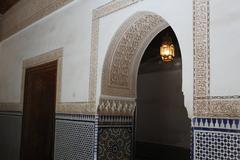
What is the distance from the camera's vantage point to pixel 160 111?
521 cm

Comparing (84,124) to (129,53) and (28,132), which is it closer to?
(129,53)

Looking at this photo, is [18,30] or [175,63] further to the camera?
[175,63]

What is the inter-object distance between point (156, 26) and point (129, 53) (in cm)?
36

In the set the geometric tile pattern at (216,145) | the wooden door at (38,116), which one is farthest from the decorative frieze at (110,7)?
the wooden door at (38,116)

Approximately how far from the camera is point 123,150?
2.65 m

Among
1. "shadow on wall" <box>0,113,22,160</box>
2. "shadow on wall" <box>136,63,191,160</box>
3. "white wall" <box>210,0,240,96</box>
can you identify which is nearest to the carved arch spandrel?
"white wall" <box>210,0,240,96</box>

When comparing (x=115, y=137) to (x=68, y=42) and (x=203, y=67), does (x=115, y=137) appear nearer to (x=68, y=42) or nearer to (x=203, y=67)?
(x=68, y=42)

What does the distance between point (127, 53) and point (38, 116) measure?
6.64 feet

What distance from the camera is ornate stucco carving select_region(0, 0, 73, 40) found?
3.46 m

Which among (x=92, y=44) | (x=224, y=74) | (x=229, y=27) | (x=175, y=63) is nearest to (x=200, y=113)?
(x=224, y=74)

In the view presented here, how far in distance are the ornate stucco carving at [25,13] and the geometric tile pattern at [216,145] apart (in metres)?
2.03

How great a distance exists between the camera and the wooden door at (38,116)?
4.01m

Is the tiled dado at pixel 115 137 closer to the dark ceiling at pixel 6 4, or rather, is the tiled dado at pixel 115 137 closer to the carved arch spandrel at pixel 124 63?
the carved arch spandrel at pixel 124 63

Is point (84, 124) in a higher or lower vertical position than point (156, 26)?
lower
